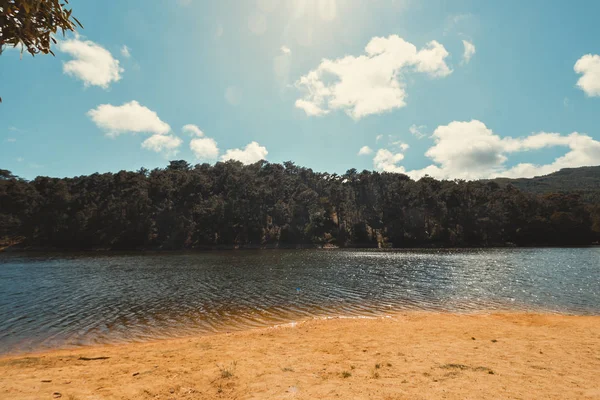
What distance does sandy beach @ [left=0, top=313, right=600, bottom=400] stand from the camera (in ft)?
23.5

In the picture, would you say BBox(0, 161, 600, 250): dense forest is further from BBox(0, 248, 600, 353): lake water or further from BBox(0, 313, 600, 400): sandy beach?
BBox(0, 313, 600, 400): sandy beach

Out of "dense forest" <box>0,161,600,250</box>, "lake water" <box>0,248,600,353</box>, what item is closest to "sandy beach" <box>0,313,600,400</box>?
"lake water" <box>0,248,600,353</box>

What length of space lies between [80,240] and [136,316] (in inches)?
3833

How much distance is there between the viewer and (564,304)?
22.1m

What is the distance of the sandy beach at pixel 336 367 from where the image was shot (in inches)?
282

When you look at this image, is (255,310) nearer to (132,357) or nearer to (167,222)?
(132,357)

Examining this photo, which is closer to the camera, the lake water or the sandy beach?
the sandy beach

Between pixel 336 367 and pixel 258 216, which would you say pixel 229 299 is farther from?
pixel 258 216

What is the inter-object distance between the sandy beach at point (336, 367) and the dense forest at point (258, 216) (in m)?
90.1

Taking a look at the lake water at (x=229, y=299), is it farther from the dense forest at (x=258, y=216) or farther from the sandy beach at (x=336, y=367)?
the dense forest at (x=258, y=216)

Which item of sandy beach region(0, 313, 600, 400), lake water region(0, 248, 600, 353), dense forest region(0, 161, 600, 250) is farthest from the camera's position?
dense forest region(0, 161, 600, 250)

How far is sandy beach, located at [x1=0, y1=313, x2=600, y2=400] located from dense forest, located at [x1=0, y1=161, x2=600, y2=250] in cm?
9009

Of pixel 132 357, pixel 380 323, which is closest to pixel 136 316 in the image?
pixel 132 357

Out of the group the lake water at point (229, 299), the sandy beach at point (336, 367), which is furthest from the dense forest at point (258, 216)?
the sandy beach at point (336, 367)
